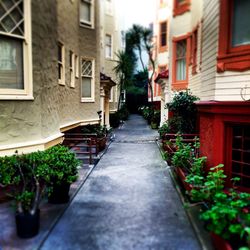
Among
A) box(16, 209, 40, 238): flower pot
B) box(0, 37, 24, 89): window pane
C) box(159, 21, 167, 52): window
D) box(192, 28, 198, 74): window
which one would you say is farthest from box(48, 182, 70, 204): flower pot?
box(159, 21, 167, 52): window

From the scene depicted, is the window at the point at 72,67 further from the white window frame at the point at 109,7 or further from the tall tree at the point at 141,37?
the tall tree at the point at 141,37

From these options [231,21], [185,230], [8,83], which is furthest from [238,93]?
[8,83]

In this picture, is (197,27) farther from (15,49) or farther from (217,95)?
(15,49)

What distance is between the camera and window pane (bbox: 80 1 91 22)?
14039mm

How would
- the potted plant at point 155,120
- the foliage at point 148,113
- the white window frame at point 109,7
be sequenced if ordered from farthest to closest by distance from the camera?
the foliage at point 148,113 → the white window frame at point 109,7 → the potted plant at point 155,120

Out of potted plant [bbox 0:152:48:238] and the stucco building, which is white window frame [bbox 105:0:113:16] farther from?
potted plant [bbox 0:152:48:238]

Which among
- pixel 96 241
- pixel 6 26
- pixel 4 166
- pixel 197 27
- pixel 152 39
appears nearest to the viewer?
pixel 96 241

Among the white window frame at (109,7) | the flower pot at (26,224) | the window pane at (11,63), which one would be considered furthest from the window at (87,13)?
the flower pot at (26,224)

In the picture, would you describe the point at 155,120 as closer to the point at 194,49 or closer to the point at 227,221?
the point at 194,49

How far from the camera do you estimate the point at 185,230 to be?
16.1 ft

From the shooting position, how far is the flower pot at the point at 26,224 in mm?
4434

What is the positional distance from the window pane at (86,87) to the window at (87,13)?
278 cm

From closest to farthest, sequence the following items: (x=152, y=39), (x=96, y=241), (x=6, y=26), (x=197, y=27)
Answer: (x=96, y=241) → (x=6, y=26) → (x=197, y=27) → (x=152, y=39)

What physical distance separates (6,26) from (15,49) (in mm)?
493
